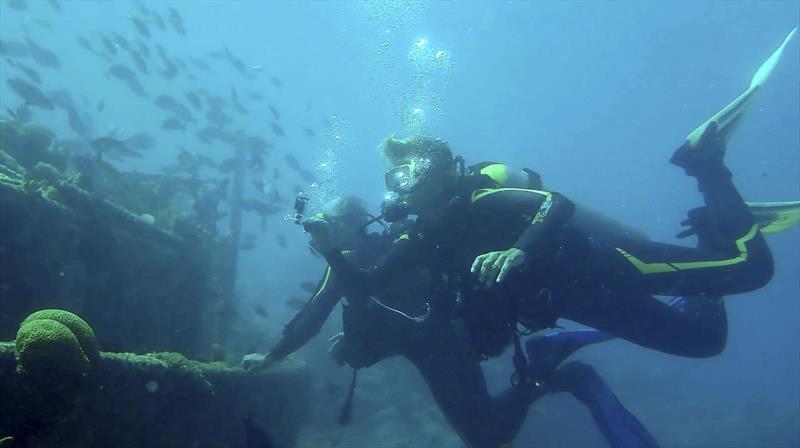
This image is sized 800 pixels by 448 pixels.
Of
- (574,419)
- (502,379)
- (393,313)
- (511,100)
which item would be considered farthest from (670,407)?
(511,100)

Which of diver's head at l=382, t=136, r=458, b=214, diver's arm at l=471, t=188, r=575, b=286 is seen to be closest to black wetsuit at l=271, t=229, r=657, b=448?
diver's head at l=382, t=136, r=458, b=214

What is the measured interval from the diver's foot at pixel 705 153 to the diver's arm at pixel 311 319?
15.5 ft

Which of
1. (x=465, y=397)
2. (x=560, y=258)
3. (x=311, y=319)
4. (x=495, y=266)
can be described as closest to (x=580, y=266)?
(x=560, y=258)

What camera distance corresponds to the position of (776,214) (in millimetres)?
5922

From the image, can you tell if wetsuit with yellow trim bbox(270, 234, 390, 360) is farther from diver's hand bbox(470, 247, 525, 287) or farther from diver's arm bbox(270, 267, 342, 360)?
diver's hand bbox(470, 247, 525, 287)

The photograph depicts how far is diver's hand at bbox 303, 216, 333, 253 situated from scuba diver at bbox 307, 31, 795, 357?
1cm

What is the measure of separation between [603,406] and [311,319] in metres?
3.85

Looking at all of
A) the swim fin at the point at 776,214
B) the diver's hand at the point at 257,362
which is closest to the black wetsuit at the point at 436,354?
the diver's hand at the point at 257,362

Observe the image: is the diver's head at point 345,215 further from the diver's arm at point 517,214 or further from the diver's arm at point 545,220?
the diver's arm at point 545,220

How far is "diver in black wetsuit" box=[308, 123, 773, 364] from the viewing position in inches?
174

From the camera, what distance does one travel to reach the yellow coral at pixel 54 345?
283 cm

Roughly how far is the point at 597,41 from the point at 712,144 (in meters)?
53.3

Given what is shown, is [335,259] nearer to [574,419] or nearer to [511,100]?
[574,419]

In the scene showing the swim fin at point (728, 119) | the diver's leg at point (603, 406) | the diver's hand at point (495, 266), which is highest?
the swim fin at point (728, 119)
